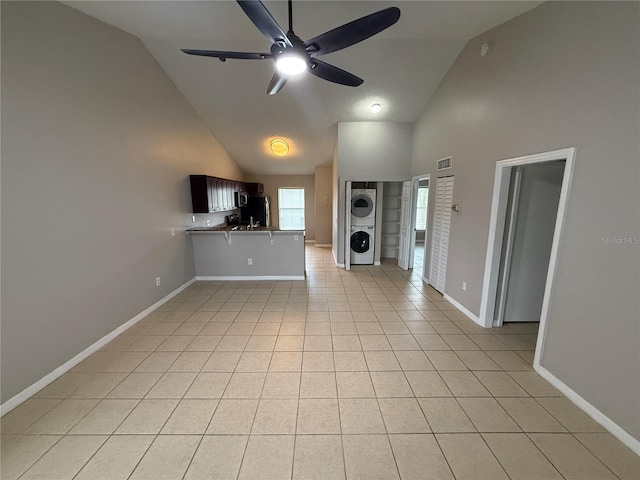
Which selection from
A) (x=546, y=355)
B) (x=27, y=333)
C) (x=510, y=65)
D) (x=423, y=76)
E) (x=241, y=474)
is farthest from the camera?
(x=423, y=76)

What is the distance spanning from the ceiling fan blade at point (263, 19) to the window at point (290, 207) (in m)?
6.39

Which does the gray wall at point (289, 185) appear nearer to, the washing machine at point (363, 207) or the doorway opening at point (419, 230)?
the washing machine at point (363, 207)

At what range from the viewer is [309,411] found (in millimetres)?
1814

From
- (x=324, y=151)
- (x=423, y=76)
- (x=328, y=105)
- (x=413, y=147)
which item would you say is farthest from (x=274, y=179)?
(x=423, y=76)

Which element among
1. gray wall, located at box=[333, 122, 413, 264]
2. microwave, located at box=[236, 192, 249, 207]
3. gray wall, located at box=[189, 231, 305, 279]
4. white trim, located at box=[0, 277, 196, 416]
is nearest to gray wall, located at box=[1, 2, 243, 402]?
white trim, located at box=[0, 277, 196, 416]

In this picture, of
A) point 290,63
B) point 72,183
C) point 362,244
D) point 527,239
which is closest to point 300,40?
point 290,63

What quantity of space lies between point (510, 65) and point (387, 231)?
3.97m

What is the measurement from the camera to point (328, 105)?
436 centimetres

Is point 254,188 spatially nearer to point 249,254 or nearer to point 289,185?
point 289,185

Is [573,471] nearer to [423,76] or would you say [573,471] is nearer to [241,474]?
[241,474]

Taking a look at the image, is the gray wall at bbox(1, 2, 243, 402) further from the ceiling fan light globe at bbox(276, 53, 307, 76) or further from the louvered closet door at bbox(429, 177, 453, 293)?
the louvered closet door at bbox(429, 177, 453, 293)

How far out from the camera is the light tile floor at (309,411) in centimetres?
146

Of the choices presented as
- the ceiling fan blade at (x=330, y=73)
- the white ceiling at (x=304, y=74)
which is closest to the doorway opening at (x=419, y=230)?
the white ceiling at (x=304, y=74)

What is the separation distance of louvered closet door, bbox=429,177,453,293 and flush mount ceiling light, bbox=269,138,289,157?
346cm
